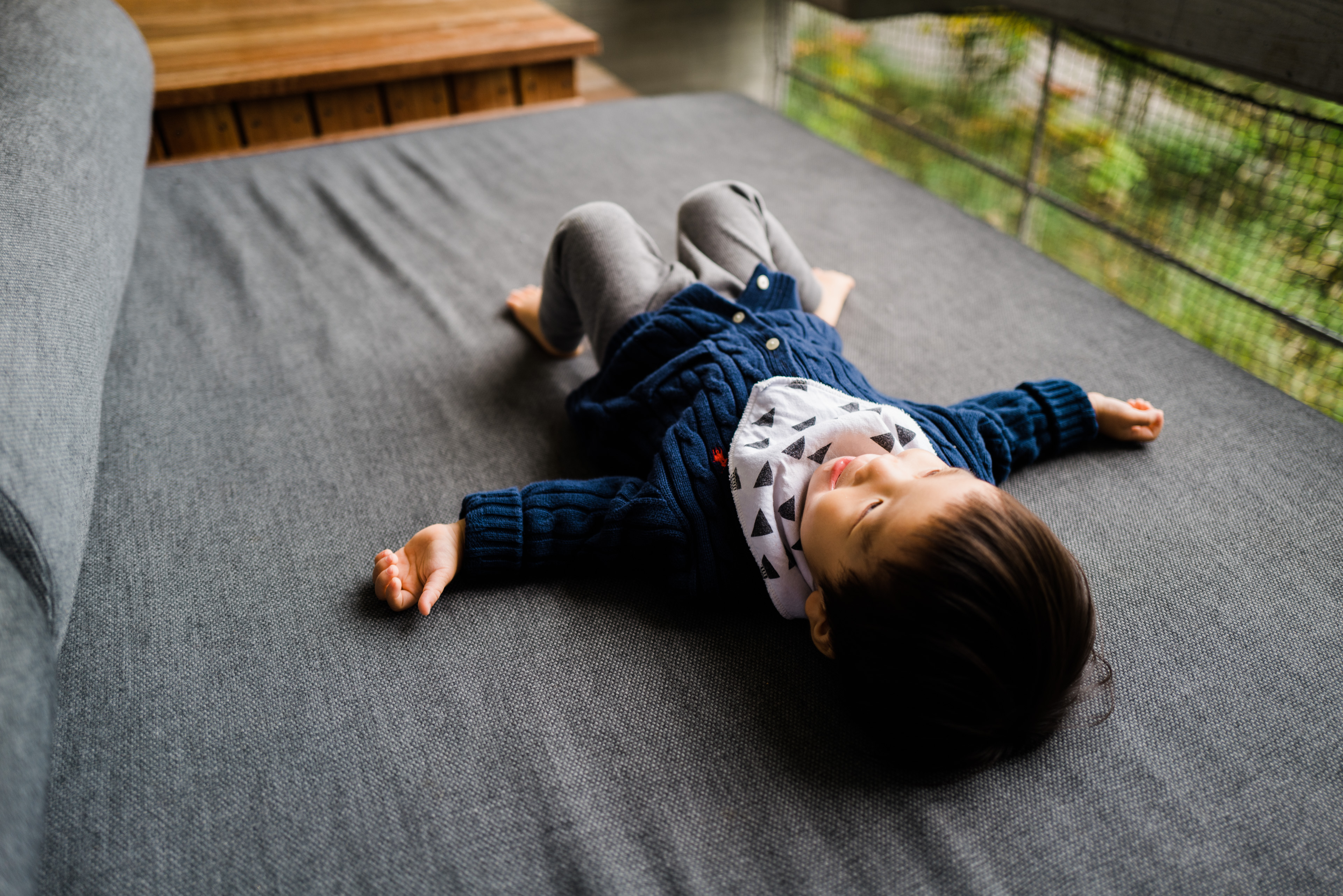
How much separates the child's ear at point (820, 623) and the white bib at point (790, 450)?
0.01 metres

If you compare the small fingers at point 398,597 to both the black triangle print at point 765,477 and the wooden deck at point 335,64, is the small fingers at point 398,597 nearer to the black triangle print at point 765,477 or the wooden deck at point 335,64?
the black triangle print at point 765,477

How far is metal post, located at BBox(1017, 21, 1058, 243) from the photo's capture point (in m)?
1.73

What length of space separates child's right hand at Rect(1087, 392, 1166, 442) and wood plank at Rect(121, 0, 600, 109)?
171cm

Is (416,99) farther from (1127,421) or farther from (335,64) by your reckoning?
(1127,421)

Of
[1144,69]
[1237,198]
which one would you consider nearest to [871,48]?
[1144,69]

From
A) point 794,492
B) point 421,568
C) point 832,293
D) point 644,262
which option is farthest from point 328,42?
point 794,492

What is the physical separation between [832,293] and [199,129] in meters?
1.55

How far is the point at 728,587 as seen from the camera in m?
0.82

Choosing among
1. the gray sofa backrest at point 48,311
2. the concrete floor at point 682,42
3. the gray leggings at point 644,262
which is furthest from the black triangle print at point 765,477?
the concrete floor at point 682,42

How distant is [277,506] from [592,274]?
0.49m

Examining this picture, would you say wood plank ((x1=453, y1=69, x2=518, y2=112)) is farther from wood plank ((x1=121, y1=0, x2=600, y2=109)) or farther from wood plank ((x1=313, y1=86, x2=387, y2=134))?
wood plank ((x1=313, y1=86, x2=387, y2=134))

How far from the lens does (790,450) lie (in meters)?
0.86

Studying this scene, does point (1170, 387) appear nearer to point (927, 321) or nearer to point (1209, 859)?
point (927, 321)

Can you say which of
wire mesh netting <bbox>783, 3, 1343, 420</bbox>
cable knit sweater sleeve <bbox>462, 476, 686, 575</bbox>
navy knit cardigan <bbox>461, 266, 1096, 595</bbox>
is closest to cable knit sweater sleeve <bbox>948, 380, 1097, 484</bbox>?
navy knit cardigan <bbox>461, 266, 1096, 595</bbox>
